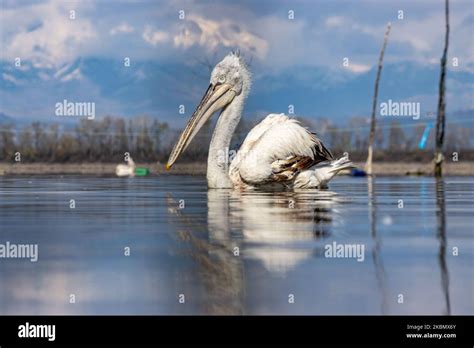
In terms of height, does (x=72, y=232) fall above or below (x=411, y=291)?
above

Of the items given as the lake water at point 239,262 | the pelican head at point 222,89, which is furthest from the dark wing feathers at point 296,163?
the lake water at point 239,262

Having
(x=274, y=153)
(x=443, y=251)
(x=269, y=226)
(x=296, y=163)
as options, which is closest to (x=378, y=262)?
(x=443, y=251)

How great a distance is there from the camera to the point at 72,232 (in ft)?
27.2

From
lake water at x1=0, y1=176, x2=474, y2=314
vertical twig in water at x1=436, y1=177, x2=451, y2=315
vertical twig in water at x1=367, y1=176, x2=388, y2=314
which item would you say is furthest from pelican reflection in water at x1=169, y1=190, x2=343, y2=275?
vertical twig in water at x1=436, y1=177, x2=451, y2=315

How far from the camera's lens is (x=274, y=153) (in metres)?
14.8

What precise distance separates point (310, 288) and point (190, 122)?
1107 cm

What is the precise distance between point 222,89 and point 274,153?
2138mm

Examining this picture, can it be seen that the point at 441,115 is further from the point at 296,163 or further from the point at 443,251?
the point at 443,251

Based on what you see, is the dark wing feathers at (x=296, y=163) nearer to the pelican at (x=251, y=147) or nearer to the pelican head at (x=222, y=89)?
the pelican at (x=251, y=147)

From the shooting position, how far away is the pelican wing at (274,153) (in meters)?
14.7

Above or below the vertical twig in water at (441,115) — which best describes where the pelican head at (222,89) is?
below

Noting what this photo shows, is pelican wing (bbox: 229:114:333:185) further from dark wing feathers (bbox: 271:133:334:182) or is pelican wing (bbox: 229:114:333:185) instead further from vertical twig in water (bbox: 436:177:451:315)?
vertical twig in water (bbox: 436:177:451:315)
